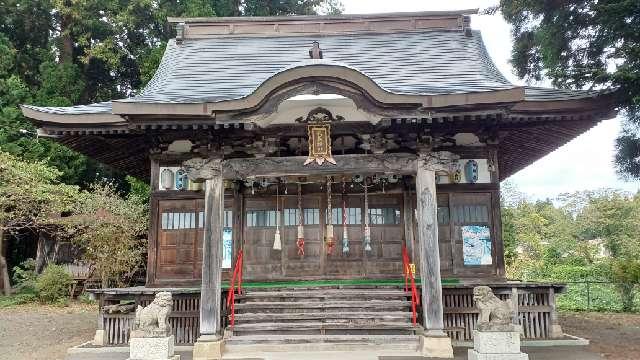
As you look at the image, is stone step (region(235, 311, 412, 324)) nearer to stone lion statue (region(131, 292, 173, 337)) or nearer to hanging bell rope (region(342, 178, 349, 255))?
hanging bell rope (region(342, 178, 349, 255))

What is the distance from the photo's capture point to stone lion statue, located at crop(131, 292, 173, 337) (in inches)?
285

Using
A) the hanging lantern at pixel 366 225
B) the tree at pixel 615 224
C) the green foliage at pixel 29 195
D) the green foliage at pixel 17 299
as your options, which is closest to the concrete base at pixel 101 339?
the hanging lantern at pixel 366 225

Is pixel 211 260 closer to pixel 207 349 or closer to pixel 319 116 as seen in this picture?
pixel 207 349

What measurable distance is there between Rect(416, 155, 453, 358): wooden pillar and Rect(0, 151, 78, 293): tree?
14.8 metres

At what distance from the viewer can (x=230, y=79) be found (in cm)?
1095

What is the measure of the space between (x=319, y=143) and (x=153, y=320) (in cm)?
387

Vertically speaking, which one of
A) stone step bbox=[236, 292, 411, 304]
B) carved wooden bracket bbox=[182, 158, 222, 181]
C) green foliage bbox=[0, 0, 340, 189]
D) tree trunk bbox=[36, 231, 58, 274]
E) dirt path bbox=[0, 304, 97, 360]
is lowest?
dirt path bbox=[0, 304, 97, 360]

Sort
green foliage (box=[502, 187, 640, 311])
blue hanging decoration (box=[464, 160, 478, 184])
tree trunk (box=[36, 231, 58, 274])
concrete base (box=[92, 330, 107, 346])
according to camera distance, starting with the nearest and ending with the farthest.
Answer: concrete base (box=[92, 330, 107, 346]) → blue hanging decoration (box=[464, 160, 478, 184]) → tree trunk (box=[36, 231, 58, 274]) → green foliage (box=[502, 187, 640, 311])

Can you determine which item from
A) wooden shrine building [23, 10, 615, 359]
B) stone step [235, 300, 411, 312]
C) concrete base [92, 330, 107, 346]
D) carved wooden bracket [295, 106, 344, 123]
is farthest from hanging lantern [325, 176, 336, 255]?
concrete base [92, 330, 107, 346]

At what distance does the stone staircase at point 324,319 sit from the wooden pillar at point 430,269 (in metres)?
0.48

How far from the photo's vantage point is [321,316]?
28.7 feet

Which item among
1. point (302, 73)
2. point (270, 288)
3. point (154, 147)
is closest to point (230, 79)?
point (154, 147)

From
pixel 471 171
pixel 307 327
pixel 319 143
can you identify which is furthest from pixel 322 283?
pixel 471 171

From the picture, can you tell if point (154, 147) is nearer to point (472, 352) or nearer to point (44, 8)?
point (472, 352)
